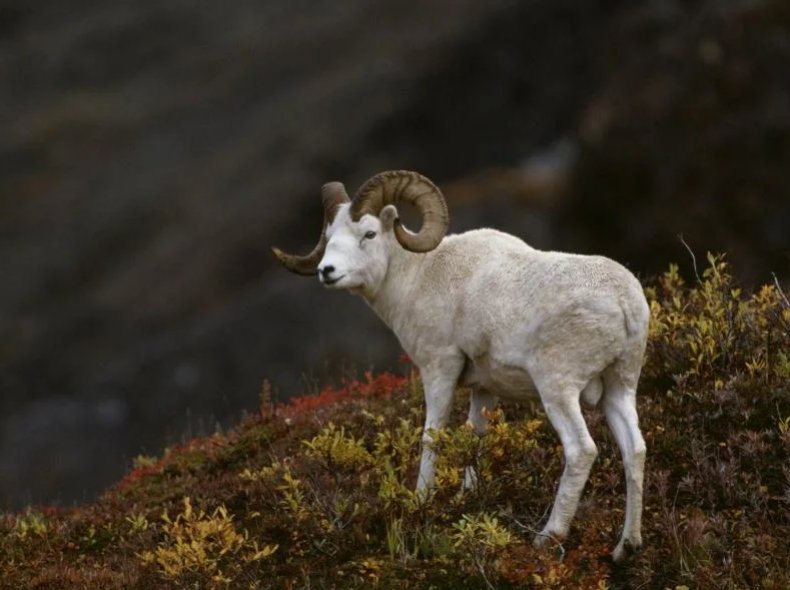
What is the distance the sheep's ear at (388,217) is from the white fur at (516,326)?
0.01 m

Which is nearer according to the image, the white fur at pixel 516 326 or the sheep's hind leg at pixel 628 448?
the sheep's hind leg at pixel 628 448

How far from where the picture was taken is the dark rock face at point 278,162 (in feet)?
92.0

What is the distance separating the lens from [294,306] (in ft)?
96.2

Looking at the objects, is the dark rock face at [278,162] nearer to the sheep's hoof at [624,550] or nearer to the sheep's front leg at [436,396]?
the sheep's front leg at [436,396]

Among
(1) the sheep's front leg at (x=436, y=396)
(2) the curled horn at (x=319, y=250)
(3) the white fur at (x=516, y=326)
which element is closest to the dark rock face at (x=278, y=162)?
(2) the curled horn at (x=319, y=250)

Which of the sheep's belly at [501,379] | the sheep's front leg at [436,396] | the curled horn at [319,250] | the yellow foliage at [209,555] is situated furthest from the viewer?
the curled horn at [319,250]

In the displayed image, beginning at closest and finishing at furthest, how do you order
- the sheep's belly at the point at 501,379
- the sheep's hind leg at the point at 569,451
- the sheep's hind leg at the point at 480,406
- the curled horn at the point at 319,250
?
1. the sheep's hind leg at the point at 569,451
2. the sheep's belly at the point at 501,379
3. the sheep's hind leg at the point at 480,406
4. the curled horn at the point at 319,250

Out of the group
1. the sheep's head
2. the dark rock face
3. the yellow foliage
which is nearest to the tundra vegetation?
the yellow foliage

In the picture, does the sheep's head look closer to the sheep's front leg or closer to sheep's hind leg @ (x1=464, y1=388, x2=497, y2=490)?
the sheep's front leg

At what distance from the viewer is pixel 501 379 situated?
29.3 ft

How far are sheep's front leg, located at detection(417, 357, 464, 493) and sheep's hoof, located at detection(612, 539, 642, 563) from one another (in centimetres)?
161

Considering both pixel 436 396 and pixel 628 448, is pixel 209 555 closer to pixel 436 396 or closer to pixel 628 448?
pixel 436 396

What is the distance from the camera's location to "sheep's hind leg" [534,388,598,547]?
8273mm

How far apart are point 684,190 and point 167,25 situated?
1720 inches
